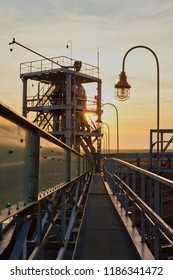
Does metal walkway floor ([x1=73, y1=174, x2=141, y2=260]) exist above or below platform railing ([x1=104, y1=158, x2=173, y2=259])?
below

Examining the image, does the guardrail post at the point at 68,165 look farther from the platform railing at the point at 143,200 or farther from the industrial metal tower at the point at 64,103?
the industrial metal tower at the point at 64,103

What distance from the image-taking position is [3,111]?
109 inches

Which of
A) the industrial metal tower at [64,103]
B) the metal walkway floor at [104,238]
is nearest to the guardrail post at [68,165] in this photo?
the metal walkway floor at [104,238]

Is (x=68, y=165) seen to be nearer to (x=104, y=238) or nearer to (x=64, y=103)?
(x=104, y=238)

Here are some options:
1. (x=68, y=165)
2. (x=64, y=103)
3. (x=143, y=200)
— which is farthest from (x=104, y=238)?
(x=64, y=103)

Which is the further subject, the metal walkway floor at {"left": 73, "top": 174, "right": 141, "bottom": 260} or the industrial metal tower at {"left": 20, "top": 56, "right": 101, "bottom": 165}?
the industrial metal tower at {"left": 20, "top": 56, "right": 101, "bottom": 165}

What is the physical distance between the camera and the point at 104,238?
7027mm

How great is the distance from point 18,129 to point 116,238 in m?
4.27

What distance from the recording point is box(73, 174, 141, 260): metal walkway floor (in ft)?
19.1

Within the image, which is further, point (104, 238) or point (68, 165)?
point (68, 165)

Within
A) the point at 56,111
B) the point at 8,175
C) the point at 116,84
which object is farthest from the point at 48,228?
the point at 56,111

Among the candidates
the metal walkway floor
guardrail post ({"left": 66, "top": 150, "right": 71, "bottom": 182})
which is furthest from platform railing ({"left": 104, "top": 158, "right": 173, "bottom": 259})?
guardrail post ({"left": 66, "top": 150, "right": 71, "bottom": 182})

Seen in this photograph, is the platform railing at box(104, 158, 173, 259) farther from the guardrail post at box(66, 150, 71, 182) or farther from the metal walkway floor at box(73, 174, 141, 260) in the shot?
the guardrail post at box(66, 150, 71, 182)

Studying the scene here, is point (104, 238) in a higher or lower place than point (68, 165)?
lower
